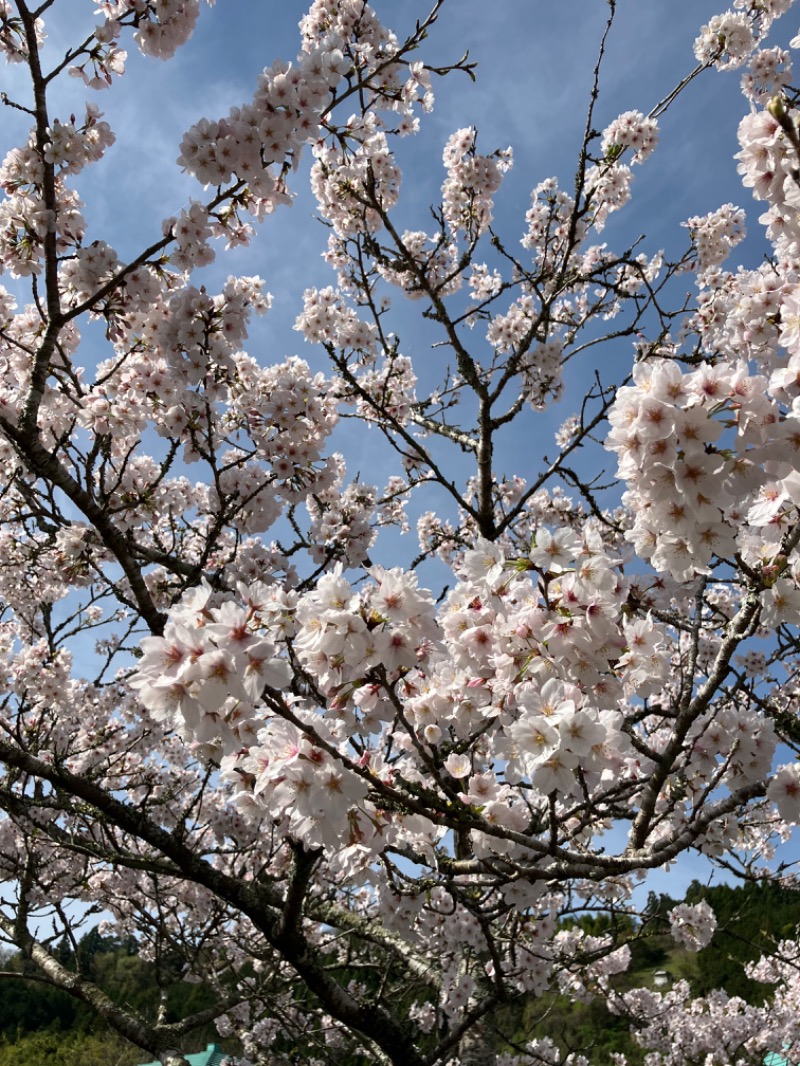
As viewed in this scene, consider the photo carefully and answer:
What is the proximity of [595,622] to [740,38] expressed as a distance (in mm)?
6229

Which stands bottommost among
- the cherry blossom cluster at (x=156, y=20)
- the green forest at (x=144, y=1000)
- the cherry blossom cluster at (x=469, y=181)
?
the green forest at (x=144, y=1000)

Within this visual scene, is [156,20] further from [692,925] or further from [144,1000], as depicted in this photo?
[144,1000]

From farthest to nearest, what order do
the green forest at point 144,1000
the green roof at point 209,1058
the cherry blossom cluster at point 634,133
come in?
the green forest at point 144,1000, the green roof at point 209,1058, the cherry blossom cluster at point 634,133

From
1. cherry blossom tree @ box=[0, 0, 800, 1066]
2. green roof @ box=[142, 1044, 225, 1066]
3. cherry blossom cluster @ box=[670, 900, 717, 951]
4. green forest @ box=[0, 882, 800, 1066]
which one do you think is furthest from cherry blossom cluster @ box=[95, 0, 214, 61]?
green forest @ box=[0, 882, 800, 1066]

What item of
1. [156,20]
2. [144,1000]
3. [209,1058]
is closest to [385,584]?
[156,20]

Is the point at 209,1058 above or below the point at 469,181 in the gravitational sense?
below

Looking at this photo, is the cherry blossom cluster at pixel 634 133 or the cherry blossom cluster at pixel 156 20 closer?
the cherry blossom cluster at pixel 156 20

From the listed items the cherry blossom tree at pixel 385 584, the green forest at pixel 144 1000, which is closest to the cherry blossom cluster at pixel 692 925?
the cherry blossom tree at pixel 385 584

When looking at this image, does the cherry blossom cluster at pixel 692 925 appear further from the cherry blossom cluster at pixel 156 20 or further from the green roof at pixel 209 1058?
the green roof at pixel 209 1058

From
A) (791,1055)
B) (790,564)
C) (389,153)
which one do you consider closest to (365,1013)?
(790,564)

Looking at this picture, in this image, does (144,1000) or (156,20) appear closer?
(156,20)

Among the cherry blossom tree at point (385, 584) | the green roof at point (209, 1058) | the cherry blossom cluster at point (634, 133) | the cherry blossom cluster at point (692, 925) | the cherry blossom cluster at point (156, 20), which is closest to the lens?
the cherry blossom tree at point (385, 584)

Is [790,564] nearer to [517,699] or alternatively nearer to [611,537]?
[517,699]

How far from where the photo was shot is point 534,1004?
24.0 metres
